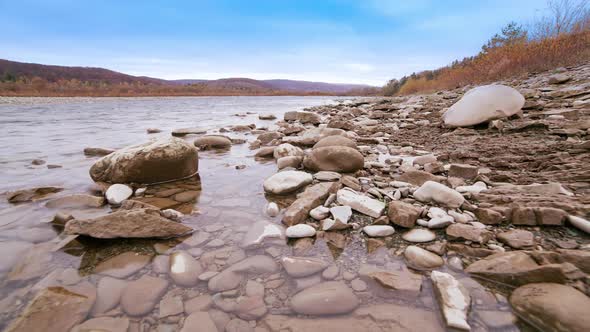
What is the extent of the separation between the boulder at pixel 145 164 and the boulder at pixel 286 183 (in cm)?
112

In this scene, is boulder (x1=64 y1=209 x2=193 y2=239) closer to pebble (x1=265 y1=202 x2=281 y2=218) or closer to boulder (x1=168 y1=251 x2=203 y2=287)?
boulder (x1=168 y1=251 x2=203 y2=287)

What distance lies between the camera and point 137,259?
4.64 feet

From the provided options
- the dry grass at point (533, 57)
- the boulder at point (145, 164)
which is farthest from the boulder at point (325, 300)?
the dry grass at point (533, 57)

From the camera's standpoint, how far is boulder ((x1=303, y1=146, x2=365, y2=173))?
2.75 metres

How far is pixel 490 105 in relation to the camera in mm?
4129

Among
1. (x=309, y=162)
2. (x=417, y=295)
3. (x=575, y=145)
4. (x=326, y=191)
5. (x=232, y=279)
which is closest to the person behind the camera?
(x=417, y=295)

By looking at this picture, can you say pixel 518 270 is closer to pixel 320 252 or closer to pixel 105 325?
pixel 320 252

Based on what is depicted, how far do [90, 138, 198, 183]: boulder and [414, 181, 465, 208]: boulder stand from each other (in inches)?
92.1

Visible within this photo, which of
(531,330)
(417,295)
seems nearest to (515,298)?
(531,330)

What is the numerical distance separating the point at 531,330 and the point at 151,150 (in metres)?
3.01

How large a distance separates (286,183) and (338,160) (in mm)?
727

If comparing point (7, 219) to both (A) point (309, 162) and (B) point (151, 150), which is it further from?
(A) point (309, 162)

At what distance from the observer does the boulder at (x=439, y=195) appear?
1743 mm

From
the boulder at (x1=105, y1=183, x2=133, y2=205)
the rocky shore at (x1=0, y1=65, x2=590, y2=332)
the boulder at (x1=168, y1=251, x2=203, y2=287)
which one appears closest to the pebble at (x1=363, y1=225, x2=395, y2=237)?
the rocky shore at (x1=0, y1=65, x2=590, y2=332)
